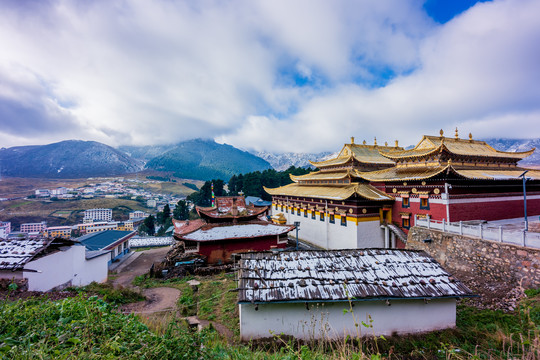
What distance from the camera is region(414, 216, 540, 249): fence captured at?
414 inches

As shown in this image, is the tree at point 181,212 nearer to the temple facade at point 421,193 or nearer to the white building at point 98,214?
the temple facade at point 421,193

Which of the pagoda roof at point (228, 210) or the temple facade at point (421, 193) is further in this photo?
the pagoda roof at point (228, 210)

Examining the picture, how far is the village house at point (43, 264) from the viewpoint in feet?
33.7

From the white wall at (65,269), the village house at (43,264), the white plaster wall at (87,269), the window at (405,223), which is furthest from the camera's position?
the window at (405,223)

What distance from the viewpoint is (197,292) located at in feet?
42.6

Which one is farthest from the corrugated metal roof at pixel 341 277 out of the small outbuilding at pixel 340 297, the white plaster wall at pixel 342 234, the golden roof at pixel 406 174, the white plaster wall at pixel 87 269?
the white plaster wall at pixel 87 269

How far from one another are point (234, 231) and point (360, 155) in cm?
1608

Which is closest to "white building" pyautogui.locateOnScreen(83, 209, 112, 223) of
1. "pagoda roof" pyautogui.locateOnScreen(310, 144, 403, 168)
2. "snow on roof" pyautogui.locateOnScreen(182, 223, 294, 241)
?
"snow on roof" pyautogui.locateOnScreen(182, 223, 294, 241)

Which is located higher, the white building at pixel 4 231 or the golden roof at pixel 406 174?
the golden roof at pixel 406 174

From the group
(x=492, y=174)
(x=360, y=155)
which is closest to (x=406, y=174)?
(x=492, y=174)

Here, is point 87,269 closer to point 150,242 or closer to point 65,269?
point 65,269

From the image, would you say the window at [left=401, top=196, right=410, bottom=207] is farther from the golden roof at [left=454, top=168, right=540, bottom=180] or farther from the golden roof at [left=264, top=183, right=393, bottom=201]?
the golden roof at [left=454, top=168, right=540, bottom=180]

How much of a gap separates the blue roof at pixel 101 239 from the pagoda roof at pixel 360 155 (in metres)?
23.7

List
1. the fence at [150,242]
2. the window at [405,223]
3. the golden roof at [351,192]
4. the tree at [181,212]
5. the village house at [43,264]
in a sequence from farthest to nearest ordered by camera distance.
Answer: the tree at [181,212] → the fence at [150,242] → the golden roof at [351,192] → the window at [405,223] → the village house at [43,264]
